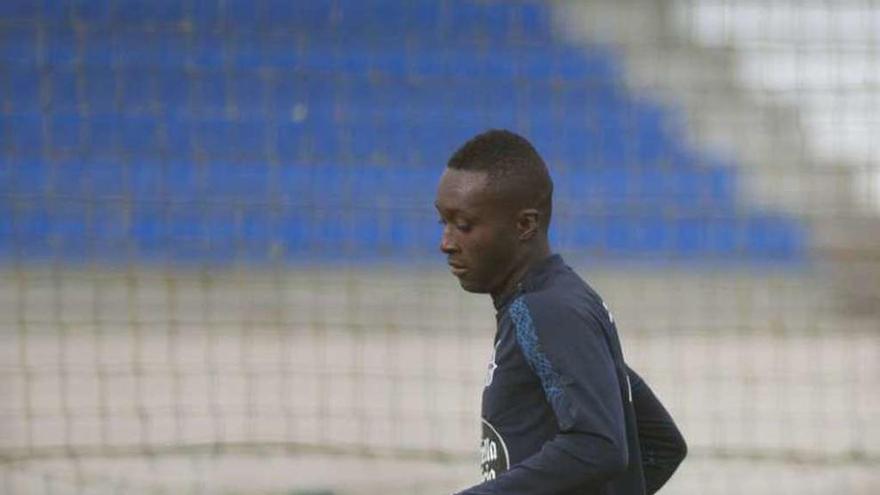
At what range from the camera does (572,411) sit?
3205 mm

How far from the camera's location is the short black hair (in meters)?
3.43

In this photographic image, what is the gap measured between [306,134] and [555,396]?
3.79 metres

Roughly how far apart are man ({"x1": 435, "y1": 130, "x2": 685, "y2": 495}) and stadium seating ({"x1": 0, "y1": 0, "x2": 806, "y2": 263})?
3434 millimetres

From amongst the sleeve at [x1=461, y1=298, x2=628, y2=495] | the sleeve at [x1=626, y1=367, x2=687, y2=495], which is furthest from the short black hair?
the sleeve at [x1=626, y1=367, x2=687, y2=495]

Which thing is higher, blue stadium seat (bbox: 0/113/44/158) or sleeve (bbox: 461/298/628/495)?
blue stadium seat (bbox: 0/113/44/158)

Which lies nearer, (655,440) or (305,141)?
(655,440)

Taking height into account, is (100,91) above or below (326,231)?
above

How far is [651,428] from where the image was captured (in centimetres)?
383

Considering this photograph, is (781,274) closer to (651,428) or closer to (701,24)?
(701,24)

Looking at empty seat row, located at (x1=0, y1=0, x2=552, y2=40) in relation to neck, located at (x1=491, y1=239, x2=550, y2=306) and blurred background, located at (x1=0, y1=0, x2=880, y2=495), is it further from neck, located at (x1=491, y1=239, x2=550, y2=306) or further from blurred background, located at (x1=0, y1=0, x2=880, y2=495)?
neck, located at (x1=491, y1=239, x2=550, y2=306)

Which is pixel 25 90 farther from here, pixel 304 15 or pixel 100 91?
pixel 304 15

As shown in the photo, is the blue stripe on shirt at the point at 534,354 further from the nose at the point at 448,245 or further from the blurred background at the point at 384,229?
the blurred background at the point at 384,229

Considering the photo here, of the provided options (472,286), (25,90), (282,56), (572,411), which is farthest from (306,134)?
(572,411)

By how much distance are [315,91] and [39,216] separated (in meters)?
1.09
